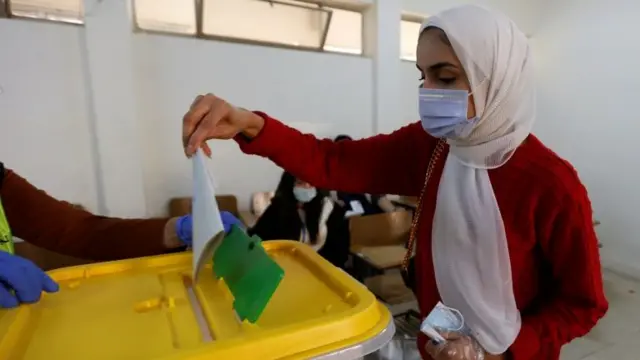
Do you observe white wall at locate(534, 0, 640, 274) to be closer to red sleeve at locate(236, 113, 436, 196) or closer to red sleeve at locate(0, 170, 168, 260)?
red sleeve at locate(236, 113, 436, 196)

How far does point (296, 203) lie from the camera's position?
8.86 ft

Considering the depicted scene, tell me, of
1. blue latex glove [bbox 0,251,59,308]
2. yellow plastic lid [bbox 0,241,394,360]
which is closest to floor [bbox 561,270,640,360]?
yellow plastic lid [bbox 0,241,394,360]

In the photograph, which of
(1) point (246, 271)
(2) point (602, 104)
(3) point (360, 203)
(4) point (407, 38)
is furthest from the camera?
(4) point (407, 38)

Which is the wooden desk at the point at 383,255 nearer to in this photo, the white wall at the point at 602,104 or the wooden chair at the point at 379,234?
the wooden chair at the point at 379,234

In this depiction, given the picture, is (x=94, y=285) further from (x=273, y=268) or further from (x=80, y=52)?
(x=80, y=52)

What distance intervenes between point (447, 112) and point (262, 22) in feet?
9.21

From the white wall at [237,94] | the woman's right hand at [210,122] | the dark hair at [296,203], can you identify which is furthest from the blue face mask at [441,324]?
the white wall at [237,94]

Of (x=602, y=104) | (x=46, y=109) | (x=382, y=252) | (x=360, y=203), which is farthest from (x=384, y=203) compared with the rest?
(x=46, y=109)

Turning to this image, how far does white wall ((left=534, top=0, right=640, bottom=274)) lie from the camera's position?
134 inches

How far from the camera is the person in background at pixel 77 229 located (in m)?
0.94

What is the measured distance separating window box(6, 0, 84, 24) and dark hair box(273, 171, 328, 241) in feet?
5.26

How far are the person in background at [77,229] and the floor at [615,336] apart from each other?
2161 mm

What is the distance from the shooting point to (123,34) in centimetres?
256

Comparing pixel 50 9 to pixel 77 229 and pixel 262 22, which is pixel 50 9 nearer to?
pixel 262 22
